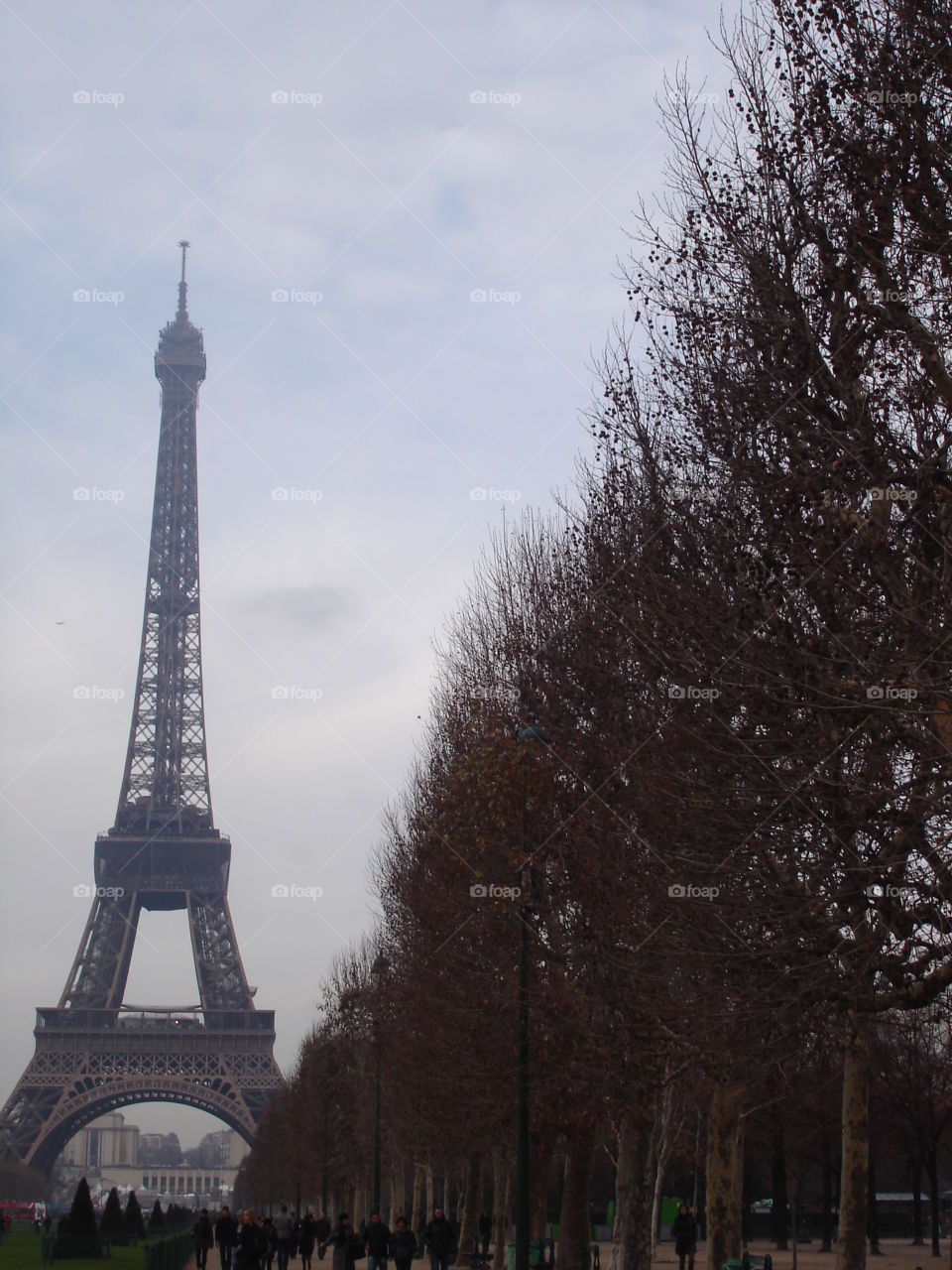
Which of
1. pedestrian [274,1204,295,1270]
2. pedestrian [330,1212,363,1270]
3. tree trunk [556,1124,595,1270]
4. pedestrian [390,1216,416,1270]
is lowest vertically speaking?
pedestrian [274,1204,295,1270]

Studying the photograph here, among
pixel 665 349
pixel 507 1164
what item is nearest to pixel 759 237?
pixel 665 349

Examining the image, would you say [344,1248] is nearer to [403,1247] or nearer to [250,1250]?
[403,1247]

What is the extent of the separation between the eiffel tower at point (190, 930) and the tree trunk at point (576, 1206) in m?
76.6

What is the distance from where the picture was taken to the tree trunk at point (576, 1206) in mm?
27828

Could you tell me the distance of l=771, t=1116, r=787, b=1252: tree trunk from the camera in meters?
57.5

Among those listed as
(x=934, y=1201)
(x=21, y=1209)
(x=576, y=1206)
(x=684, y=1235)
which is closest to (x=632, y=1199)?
(x=576, y=1206)

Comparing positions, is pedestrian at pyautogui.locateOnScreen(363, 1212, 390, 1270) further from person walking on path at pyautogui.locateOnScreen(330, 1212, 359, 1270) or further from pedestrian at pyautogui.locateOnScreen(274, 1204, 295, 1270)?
pedestrian at pyautogui.locateOnScreen(274, 1204, 295, 1270)

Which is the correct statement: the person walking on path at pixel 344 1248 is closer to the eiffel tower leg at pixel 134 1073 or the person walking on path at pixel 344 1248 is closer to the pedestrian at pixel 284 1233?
the pedestrian at pixel 284 1233

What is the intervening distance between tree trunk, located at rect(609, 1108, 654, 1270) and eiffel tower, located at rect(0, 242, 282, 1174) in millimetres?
80210

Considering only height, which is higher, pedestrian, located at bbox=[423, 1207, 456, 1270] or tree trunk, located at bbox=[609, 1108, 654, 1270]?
tree trunk, located at bbox=[609, 1108, 654, 1270]

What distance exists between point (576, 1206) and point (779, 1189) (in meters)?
35.0

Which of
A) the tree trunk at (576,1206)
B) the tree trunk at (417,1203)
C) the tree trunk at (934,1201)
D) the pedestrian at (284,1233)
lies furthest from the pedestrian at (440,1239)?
the tree trunk at (417,1203)

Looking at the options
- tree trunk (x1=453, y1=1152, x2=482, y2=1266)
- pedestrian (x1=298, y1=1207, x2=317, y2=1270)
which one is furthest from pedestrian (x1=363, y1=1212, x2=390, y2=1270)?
pedestrian (x1=298, y1=1207, x2=317, y2=1270)

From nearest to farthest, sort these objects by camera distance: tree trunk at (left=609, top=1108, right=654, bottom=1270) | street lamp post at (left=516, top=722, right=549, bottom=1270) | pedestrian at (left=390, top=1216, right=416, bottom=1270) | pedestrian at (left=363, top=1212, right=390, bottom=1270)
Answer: street lamp post at (left=516, top=722, right=549, bottom=1270)
tree trunk at (left=609, top=1108, right=654, bottom=1270)
pedestrian at (left=390, top=1216, right=416, bottom=1270)
pedestrian at (left=363, top=1212, right=390, bottom=1270)
